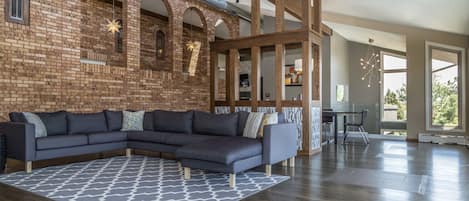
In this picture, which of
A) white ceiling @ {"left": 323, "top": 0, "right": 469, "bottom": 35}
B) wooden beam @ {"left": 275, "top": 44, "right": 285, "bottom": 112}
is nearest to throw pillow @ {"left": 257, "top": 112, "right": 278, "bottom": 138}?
wooden beam @ {"left": 275, "top": 44, "right": 285, "bottom": 112}

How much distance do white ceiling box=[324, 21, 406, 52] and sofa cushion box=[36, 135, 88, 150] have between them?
7.14 m

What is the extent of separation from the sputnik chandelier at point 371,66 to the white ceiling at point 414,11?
3233 mm

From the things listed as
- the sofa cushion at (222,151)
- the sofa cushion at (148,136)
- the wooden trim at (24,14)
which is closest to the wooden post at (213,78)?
the sofa cushion at (148,136)

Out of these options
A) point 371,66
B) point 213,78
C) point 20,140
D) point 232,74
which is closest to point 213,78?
point 213,78

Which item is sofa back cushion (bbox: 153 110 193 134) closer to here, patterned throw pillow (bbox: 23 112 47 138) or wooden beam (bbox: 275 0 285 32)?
patterned throw pillow (bbox: 23 112 47 138)

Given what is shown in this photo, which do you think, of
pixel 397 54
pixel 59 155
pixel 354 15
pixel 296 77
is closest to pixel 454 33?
pixel 354 15

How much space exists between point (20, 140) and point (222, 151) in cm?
295

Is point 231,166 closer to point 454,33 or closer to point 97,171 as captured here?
point 97,171

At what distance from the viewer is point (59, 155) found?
192 inches

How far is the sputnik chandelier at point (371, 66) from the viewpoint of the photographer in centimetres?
1120

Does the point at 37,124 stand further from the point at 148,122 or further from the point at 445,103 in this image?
the point at 445,103

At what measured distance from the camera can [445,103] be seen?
7855mm

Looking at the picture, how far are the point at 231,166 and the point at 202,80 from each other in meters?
5.80

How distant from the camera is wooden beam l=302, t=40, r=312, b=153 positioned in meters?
5.94
